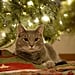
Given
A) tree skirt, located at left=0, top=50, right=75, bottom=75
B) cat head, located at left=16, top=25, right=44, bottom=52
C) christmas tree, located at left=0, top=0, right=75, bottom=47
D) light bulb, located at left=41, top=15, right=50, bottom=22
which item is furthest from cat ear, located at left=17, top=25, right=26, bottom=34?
light bulb, located at left=41, top=15, right=50, bottom=22

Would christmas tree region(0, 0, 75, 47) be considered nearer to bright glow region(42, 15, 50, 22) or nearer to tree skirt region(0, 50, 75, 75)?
bright glow region(42, 15, 50, 22)

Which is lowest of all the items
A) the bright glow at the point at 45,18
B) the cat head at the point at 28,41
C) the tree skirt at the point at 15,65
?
the tree skirt at the point at 15,65

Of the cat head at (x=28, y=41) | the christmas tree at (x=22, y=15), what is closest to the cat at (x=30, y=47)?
the cat head at (x=28, y=41)

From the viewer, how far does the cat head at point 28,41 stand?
1.53 m

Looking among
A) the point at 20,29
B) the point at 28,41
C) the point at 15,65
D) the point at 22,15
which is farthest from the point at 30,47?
the point at 22,15

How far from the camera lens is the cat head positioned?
1.53m

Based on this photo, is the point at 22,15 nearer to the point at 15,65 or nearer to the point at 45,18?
the point at 45,18

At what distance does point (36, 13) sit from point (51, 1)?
21 centimetres

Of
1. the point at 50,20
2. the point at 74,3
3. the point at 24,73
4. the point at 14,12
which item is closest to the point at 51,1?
the point at 50,20

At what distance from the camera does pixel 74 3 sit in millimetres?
433

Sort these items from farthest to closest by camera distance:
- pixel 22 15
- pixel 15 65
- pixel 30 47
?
pixel 22 15, pixel 30 47, pixel 15 65

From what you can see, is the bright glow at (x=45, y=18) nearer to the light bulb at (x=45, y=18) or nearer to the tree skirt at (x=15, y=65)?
the light bulb at (x=45, y=18)

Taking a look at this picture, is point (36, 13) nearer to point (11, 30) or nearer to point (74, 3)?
point (11, 30)

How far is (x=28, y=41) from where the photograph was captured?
5.06 feet
